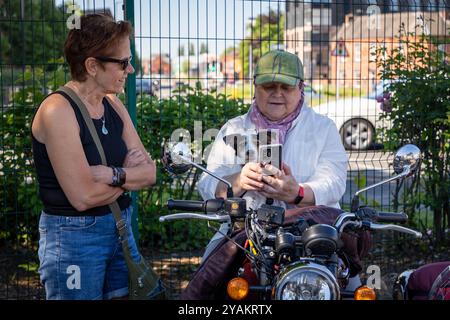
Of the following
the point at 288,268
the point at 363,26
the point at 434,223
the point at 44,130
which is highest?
the point at 363,26

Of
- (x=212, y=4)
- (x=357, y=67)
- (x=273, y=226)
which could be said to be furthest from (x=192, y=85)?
(x=273, y=226)

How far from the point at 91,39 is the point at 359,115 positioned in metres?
4.34

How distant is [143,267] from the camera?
355cm

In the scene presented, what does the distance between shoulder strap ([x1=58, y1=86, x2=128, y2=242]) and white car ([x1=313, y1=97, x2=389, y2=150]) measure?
11.5ft

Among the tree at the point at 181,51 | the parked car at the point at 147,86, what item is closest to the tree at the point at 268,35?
Result: the tree at the point at 181,51

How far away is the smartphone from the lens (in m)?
3.05

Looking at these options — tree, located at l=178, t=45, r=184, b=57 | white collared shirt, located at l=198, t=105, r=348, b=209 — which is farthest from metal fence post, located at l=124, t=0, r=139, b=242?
white collared shirt, located at l=198, t=105, r=348, b=209

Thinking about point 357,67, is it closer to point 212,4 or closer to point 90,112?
point 212,4

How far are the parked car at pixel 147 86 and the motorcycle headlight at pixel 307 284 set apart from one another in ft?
11.9

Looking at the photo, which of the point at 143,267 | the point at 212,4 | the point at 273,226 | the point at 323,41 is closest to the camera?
the point at 273,226

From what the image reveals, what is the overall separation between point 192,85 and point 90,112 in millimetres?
3158

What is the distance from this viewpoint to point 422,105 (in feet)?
22.0

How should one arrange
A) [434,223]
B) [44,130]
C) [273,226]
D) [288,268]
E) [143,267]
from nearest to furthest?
[288,268], [273,226], [44,130], [143,267], [434,223]

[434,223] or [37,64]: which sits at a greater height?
[37,64]
